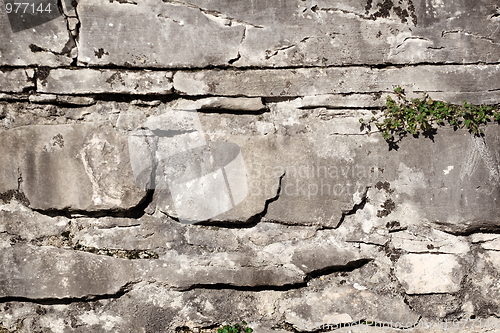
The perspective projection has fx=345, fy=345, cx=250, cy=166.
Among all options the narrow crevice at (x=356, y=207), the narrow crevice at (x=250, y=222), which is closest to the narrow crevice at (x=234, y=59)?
the narrow crevice at (x=250, y=222)

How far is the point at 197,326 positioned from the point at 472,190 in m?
1.84

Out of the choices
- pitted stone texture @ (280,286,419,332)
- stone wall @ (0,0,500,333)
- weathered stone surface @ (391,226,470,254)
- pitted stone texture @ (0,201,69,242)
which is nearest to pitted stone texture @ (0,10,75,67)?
stone wall @ (0,0,500,333)

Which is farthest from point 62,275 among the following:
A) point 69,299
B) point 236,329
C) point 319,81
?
point 319,81

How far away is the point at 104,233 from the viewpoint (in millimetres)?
2113

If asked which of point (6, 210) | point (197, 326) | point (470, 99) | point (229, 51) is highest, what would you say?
point (229, 51)

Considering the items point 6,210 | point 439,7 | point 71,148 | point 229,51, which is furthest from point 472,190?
point 6,210

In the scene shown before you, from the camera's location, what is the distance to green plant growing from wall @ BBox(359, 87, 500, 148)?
196cm

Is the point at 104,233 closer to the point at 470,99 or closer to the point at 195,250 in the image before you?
the point at 195,250

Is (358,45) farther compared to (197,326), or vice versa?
(197,326)

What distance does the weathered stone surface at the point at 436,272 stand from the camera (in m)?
2.08

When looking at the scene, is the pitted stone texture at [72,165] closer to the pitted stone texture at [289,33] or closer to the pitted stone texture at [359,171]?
the pitted stone texture at [289,33]

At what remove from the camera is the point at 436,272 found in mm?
2078

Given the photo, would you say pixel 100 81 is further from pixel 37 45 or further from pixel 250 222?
pixel 250 222

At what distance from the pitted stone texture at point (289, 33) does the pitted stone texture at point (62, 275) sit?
1.19m
